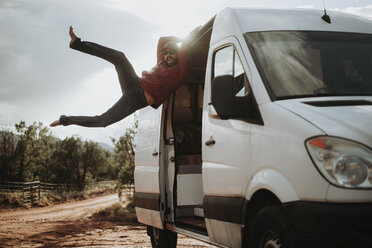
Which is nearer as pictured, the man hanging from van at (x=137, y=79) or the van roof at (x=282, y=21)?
the van roof at (x=282, y=21)

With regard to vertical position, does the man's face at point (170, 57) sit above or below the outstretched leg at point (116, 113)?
above

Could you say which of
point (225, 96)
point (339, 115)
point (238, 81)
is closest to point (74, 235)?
point (238, 81)

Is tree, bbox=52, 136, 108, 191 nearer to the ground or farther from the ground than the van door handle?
farther from the ground

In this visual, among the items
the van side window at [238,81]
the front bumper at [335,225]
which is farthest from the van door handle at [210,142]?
the front bumper at [335,225]

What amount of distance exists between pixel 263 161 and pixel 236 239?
93cm

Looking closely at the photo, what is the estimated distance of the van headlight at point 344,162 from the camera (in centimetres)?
325

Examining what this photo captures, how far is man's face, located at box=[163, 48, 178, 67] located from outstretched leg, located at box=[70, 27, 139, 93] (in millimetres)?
569

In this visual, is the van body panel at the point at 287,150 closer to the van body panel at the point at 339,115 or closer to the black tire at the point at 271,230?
the van body panel at the point at 339,115

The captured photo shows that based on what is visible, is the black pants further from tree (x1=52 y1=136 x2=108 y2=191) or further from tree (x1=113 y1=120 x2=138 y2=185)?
tree (x1=52 y1=136 x2=108 y2=191)

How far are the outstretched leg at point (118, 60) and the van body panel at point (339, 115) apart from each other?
3548mm

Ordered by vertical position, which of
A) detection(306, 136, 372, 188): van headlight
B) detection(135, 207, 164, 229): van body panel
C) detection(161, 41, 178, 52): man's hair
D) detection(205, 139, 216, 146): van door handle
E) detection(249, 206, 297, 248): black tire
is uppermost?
detection(161, 41, 178, 52): man's hair

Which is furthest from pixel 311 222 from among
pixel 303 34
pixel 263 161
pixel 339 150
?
pixel 303 34

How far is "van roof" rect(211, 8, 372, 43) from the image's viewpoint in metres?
4.84

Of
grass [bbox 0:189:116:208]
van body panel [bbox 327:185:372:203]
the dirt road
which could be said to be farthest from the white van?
grass [bbox 0:189:116:208]
